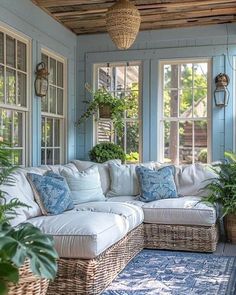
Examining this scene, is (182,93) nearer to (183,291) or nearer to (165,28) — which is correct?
(165,28)

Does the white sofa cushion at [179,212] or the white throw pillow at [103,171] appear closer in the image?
the white sofa cushion at [179,212]

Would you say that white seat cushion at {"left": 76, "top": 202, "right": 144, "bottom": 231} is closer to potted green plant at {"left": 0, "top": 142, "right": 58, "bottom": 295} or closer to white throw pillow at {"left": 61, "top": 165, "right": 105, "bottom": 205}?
white throw pillow at {"left": 61, "top": 165, "right": 105, "bottom": 205}

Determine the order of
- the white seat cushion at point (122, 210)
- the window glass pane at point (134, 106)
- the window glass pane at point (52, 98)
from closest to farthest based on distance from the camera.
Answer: the white seat cushion at point (122, 210)
the window glass pane at point (52, 98)
the window glass pane at point (134, 106)

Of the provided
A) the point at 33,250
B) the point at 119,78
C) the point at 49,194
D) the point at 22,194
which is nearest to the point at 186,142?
the point at 119,78

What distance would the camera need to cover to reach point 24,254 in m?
1.63

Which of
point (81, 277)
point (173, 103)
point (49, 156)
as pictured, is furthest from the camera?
point (173, 103)

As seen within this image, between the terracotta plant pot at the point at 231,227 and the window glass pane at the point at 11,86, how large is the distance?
2.72m

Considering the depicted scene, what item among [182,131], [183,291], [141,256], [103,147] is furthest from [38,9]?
[183,291]

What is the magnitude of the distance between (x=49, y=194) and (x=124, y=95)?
2.54 metres

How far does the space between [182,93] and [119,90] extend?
2.97 feet

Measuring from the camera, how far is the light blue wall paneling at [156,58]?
5.27 metres

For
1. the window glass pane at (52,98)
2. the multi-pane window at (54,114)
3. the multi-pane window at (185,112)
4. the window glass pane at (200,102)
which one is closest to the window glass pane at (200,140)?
the multi-pane window at (185,112)

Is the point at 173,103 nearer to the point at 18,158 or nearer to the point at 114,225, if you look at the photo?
the point at 18,158

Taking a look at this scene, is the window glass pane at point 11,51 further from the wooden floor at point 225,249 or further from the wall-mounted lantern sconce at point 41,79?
the wooden floor at point 225,249
